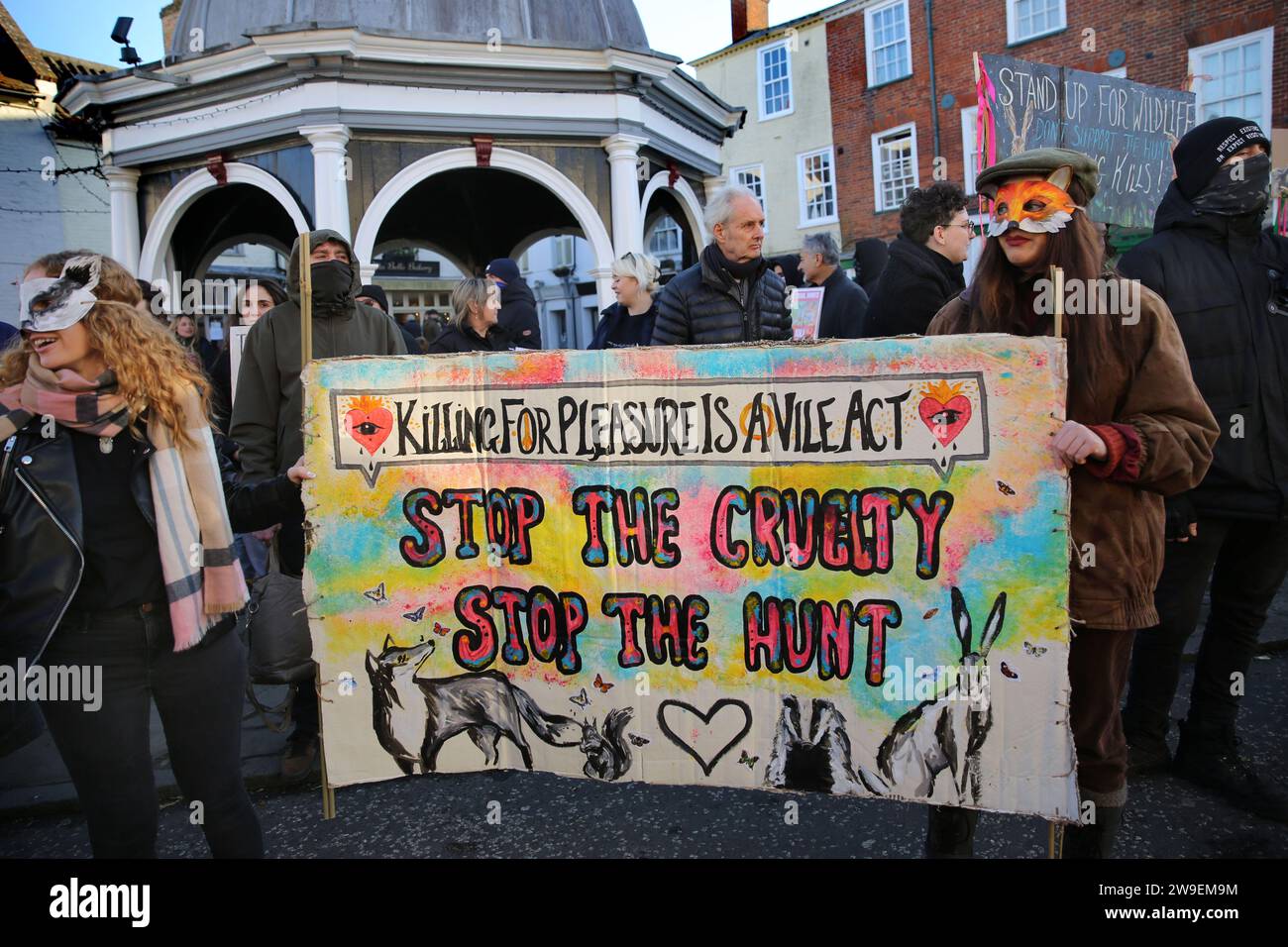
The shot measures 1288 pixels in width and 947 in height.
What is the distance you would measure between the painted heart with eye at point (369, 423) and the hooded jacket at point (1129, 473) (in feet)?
5.99

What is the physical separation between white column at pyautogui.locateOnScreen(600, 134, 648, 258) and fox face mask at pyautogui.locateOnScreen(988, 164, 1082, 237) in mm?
6774

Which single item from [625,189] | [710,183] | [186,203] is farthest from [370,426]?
[710,183]

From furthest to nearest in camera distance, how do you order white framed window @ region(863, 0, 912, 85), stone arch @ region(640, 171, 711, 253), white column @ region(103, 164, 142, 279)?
white framed window @ region(863, 0, 912, 85)
stone arch @ region(640, 171, 711, 253)
white column @ region(103, 164, 142, 279)

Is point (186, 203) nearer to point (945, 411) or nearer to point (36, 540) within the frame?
point (36, 540)

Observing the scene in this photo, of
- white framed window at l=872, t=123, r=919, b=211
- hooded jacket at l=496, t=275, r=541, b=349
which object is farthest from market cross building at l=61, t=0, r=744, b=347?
white framed window at l=872, t=123, r=919, b=211

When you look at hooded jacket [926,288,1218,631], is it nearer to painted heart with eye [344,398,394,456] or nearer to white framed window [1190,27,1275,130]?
painted heart with eye [344,398,394,456]

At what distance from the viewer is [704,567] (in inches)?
101

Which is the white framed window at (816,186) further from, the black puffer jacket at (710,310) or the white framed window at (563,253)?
the black puffer jacket at (710,310)

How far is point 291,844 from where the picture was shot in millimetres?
3381

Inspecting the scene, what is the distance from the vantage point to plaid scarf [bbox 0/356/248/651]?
7.74 ft

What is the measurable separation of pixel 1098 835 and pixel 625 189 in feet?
25.5

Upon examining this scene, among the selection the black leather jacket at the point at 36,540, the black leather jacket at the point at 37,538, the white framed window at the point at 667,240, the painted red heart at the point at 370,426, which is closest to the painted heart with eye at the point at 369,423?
the painted red heart at the point at 370,426
